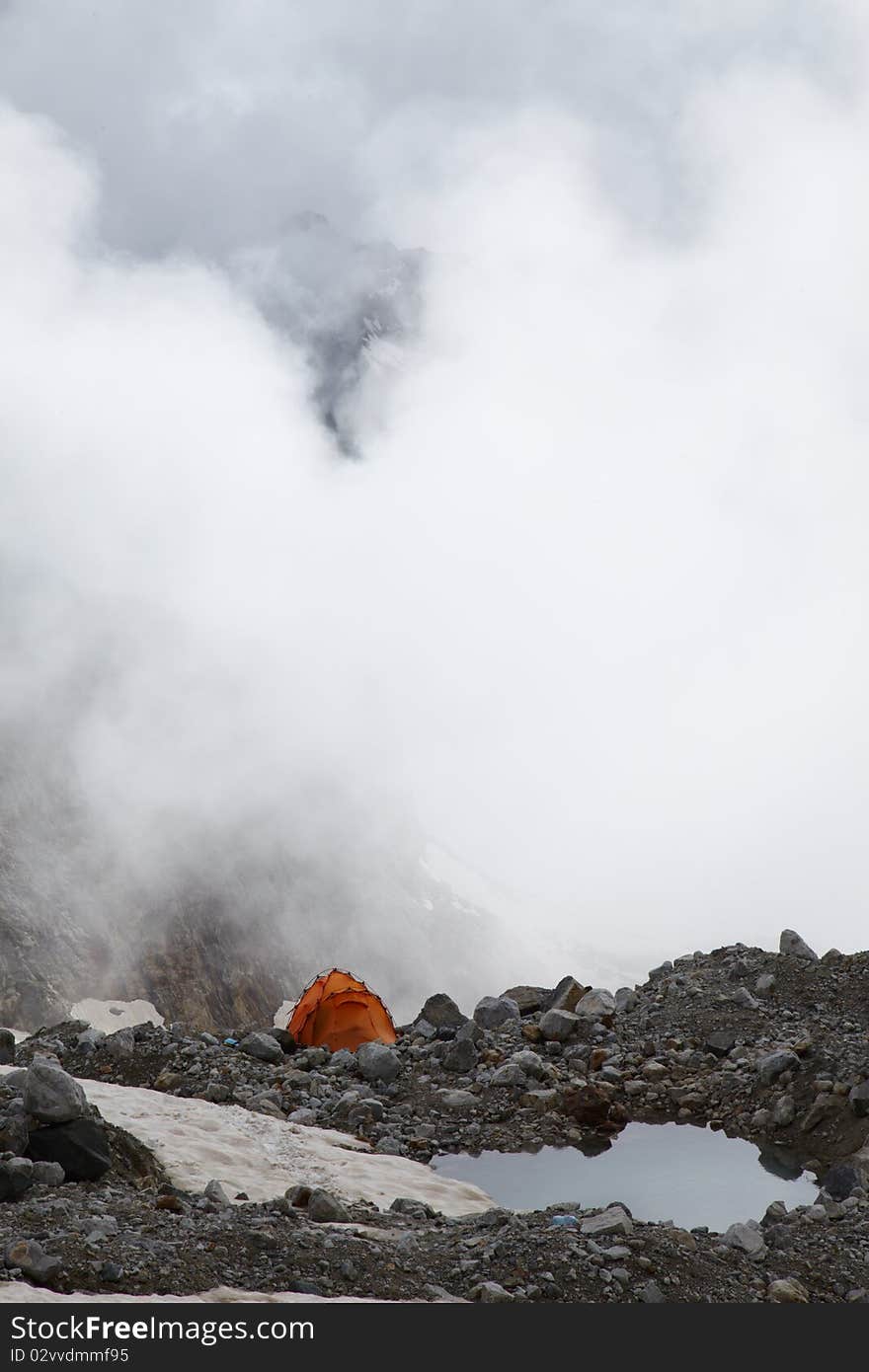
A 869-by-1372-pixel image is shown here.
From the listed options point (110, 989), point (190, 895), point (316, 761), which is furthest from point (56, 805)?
point (316, 761)

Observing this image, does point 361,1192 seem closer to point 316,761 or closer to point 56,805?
point 56,805

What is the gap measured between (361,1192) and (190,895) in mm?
90566

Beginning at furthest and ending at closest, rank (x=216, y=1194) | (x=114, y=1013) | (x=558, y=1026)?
(x=114, y=1013) → (x=558, y=1026) → (x=216, y=1194)

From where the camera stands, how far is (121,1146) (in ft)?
42.3

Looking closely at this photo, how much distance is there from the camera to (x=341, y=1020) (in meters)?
22.6

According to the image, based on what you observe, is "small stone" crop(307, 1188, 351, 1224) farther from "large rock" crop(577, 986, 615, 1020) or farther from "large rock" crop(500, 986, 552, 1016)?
"large rock" crop(500, 986, 552, 1016)

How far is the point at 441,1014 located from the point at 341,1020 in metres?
2.11

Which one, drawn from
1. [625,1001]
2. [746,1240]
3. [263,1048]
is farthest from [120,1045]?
[746,1240]

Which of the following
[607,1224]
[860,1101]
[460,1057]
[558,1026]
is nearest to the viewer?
[607,1224]

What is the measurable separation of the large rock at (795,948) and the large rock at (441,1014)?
22.1 ft

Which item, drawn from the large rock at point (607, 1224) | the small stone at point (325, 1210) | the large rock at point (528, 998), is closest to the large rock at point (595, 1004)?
the large rock at point (528, 998)

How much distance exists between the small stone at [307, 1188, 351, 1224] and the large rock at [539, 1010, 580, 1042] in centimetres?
951

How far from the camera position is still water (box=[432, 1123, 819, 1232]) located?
14414 mm

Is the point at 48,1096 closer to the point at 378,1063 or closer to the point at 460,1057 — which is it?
the point at 378,1063
